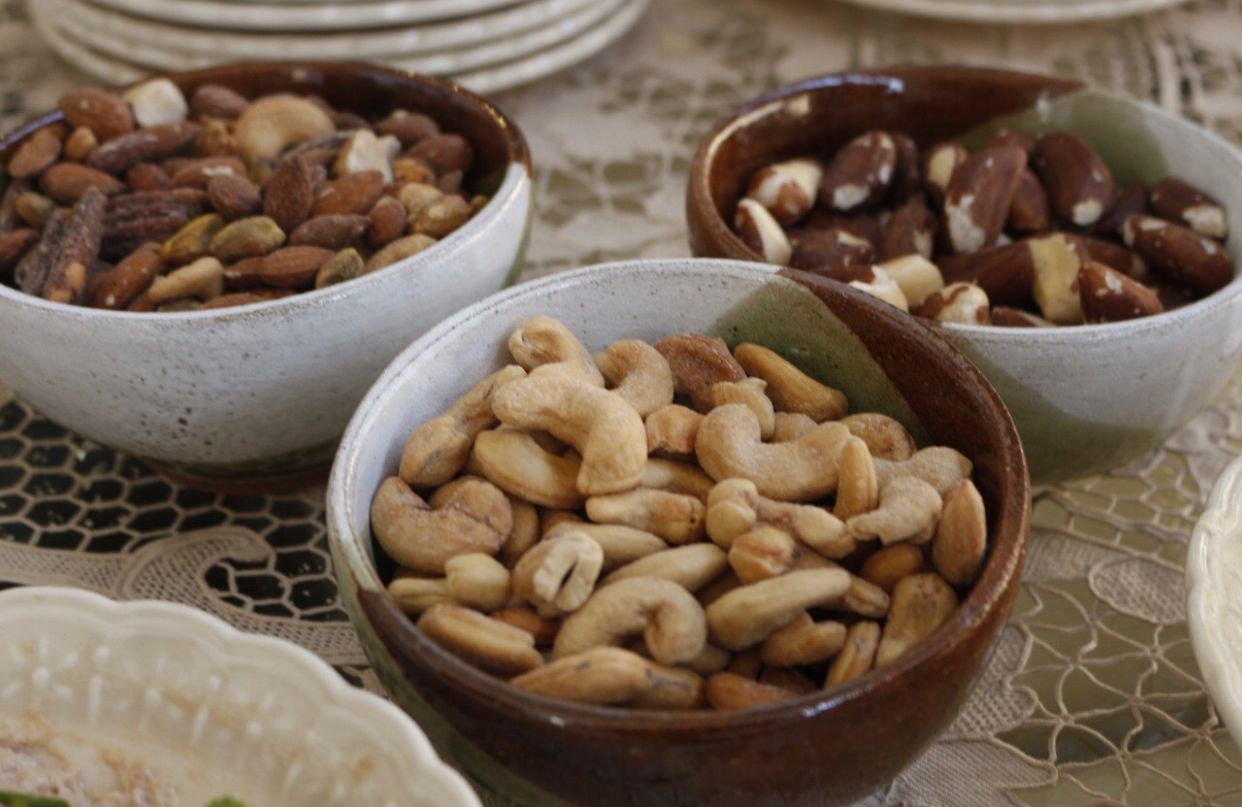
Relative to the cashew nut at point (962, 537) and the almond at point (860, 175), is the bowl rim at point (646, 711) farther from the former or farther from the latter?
the almond at point (860, 175)

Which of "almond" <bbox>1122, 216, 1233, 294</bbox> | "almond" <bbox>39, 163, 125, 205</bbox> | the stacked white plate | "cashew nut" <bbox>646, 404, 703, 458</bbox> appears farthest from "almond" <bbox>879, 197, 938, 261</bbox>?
"almond" <bbox>39, 163, 125, 205</bbox>

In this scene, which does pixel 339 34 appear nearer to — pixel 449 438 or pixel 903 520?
pixel 449 438

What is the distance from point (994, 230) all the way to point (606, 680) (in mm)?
386

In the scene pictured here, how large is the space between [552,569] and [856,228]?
13.4 inches

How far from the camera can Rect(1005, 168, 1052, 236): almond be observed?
26.6 inches

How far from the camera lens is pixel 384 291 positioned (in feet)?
1.85

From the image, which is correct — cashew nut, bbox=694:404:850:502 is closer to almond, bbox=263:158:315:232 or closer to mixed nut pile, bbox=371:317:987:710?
mixed nut pile, bbox=371:317:987:710

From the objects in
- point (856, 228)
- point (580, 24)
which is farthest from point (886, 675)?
point (580, 24)

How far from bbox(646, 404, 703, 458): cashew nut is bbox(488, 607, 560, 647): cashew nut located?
9cm

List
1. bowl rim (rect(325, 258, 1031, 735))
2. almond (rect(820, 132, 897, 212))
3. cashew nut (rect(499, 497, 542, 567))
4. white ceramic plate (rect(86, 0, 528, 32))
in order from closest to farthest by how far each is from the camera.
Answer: bowl rim (rect(325, 258, 1031, 735)) < cashew nut (rect(499, 497, 542, 567)) < almond (rect(820, 132, 897, 212)) < white ceramic plate (rect(86, 0, 528, 32))

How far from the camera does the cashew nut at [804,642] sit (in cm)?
42

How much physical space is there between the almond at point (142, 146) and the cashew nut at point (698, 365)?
330 mm

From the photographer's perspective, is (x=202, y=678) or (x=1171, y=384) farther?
(x=1171, y=384)

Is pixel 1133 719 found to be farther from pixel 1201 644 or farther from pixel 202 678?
pixel 202 678
